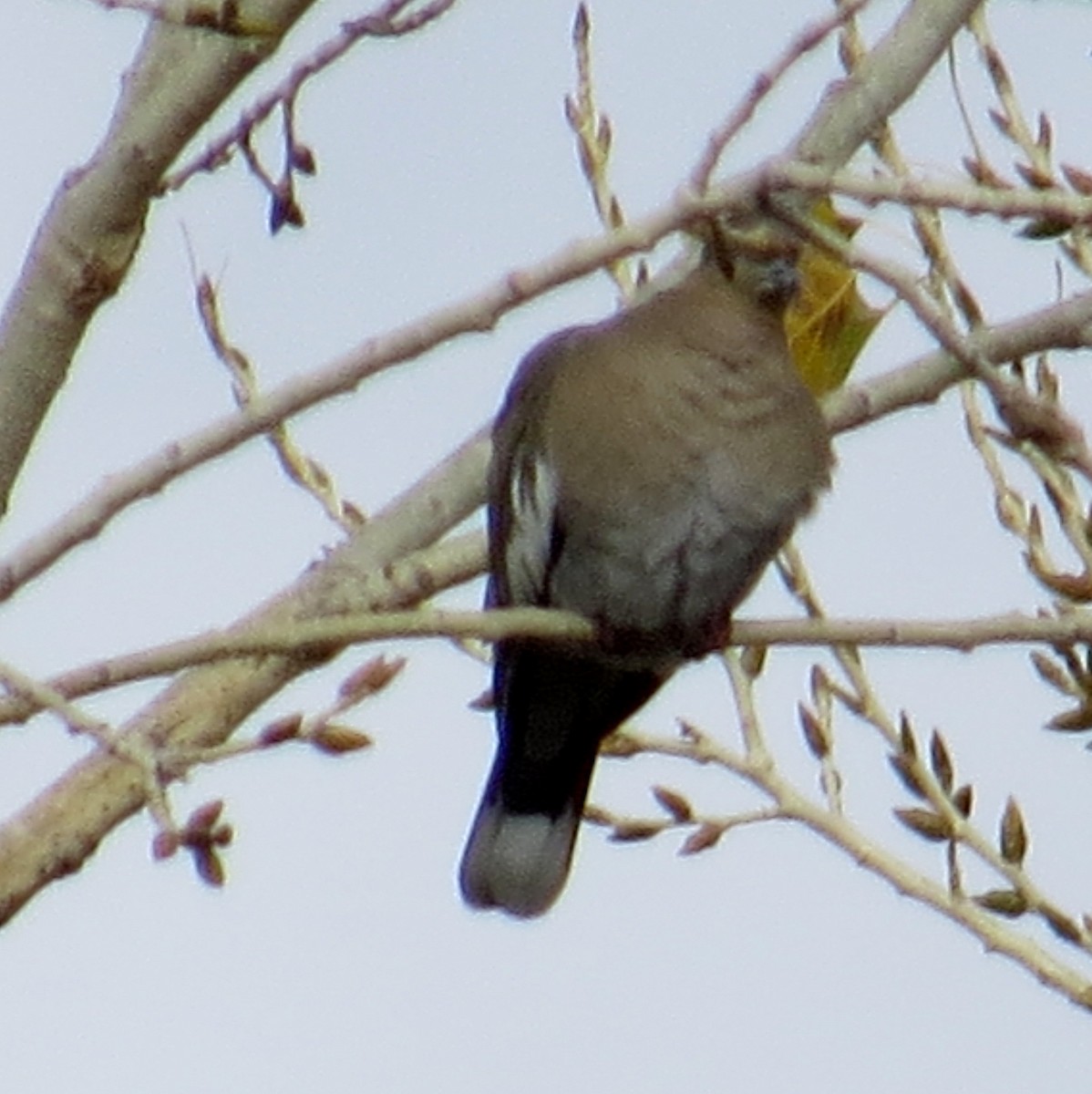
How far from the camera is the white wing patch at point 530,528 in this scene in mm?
3658

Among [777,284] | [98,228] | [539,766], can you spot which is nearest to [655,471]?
[777,284]

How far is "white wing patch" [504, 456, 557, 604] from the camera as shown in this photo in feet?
12.0

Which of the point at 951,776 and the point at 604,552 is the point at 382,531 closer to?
the point at 604,552

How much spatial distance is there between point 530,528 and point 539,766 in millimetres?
597

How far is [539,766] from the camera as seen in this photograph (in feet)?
13.5

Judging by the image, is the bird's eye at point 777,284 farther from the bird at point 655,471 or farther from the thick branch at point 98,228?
the thick branch at point 98,228

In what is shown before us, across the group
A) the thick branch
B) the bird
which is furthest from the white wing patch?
the thick branch

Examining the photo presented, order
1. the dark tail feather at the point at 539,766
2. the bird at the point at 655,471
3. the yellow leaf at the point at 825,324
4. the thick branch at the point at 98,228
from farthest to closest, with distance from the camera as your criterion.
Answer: the dark tail feather at the point at 539,766
the yellow leaf at the point at 825,324
the bird at the point at 655,471
the thick branch at the point at 98,228

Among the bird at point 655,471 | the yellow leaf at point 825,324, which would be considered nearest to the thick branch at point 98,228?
the bird at point 655,471

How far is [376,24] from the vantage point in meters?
2.52

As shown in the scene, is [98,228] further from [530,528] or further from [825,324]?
[825,324]

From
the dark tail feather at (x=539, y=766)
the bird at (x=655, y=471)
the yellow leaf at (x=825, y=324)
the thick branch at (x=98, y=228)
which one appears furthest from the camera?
the dark tail feather at (x=539, y=766)

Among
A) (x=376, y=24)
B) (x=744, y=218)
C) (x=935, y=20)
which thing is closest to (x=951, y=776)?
(x=744, y=218)

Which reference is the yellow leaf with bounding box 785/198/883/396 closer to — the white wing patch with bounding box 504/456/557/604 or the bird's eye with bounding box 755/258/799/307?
the bird's eye with bounding box 755/258/799/307
